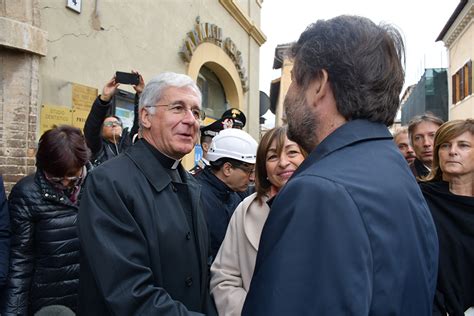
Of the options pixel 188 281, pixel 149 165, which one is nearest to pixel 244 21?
pixel 149 165

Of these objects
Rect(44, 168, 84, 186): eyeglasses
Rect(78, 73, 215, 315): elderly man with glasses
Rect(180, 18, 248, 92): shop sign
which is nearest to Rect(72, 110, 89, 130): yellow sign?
Rect(44, 168, 84, 186): eyeglasses

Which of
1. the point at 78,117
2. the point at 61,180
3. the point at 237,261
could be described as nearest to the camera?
the point at 237,261

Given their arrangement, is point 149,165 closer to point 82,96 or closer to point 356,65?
point 356,65

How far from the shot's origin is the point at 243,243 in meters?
1.87

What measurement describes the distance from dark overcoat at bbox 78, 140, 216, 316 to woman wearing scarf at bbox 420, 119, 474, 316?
135 centimetres

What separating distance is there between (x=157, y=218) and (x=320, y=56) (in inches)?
36.9

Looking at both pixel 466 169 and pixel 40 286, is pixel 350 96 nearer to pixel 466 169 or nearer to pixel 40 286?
pixel 466 169

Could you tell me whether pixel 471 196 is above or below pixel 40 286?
above

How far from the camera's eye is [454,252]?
2.33 meters

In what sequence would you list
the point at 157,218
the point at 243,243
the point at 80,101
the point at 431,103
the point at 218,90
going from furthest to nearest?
1. the point at 431,103
2. the point at 218,90
3. the point at 80,101
4. the point at 243,243
5. the point at 157,218

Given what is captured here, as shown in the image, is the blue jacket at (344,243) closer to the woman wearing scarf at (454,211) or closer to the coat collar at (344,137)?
the coat collar at (344,137)

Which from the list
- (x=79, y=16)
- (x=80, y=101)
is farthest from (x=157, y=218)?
(x=79, y=16)

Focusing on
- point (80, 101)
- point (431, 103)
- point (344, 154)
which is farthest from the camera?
point (431, 103)

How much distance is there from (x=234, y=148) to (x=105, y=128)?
1.84m
